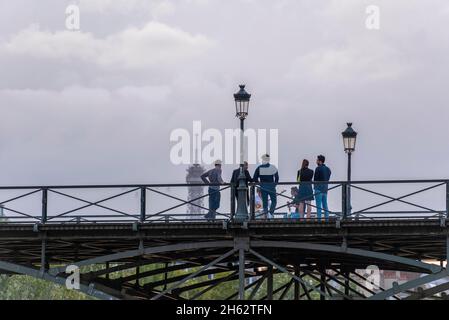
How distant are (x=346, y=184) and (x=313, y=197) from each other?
1.15 m

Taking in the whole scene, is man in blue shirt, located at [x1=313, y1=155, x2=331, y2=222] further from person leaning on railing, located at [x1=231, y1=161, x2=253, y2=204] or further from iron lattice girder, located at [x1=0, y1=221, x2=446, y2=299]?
person leaning on railing, located at [x1=231, y1=161, x2=253, y2=204]

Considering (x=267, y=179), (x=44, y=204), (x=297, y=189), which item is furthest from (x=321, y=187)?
(x=44, y=204)

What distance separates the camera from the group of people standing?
4044 cm

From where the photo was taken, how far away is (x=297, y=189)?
4238 centimetres

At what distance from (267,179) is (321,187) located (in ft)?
4.86

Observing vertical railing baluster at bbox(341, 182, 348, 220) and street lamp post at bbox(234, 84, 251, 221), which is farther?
street lamp post at bbox(234, 84, 251, 221)

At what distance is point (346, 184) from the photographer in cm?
3988

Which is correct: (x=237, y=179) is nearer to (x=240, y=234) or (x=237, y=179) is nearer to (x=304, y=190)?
(x=240, y=234)

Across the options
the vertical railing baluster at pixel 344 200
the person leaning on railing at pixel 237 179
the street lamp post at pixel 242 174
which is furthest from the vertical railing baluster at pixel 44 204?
the vertical railing baluster at pixel 344 200

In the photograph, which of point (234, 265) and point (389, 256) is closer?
point (389, 256)

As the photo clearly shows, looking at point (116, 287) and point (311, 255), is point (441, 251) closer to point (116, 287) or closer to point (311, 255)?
point (311, 255)

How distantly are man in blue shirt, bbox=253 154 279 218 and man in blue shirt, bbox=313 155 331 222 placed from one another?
1.08m

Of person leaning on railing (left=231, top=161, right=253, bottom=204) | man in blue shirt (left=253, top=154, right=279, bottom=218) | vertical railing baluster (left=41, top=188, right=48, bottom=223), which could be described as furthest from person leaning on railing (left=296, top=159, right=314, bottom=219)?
vertical railing baluster (left=41, top=188, right=48, bottom=223)
